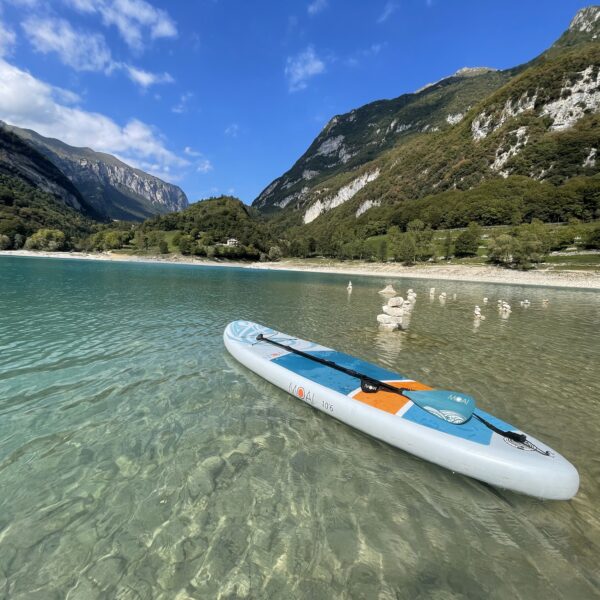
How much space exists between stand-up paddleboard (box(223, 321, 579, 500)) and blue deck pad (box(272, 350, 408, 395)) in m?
0.03

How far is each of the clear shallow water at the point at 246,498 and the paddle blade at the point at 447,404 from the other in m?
1.06

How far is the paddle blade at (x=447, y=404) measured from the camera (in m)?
6.36

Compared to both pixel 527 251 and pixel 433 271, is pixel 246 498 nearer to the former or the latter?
pixel 433 271

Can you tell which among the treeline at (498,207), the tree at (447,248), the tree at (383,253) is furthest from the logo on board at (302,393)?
the treeline at (498,207)

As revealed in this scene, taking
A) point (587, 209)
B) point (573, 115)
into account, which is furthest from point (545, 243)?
point (573, 115)

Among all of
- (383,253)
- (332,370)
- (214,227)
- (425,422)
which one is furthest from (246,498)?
(214,227)

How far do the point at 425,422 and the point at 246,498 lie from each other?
381 cm

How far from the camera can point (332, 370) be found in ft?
30.5

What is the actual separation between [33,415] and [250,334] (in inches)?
288

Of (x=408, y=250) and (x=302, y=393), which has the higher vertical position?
(x=408, y=250)

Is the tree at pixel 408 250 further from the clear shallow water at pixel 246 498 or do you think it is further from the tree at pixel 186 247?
the clear shallow water at pixel 246 498

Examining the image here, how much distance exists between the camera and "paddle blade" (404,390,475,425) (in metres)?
6.36

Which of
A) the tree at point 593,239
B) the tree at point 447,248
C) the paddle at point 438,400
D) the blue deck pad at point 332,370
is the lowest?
the blue deck pad at point 332,370

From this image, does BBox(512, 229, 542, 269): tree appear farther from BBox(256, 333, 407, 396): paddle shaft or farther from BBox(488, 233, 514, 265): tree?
BBox(256, 333, 407, 396): paddle shaft
